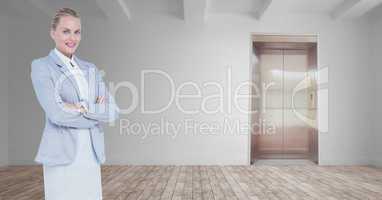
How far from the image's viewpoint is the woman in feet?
3.73

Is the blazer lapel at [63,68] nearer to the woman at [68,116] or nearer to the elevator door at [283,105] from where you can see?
the woman at [68,116]

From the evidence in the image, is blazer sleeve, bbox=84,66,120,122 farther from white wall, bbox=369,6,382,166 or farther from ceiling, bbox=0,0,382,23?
white wall, bbox=369,6,382,166

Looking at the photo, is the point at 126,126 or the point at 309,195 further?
the point at 126,126

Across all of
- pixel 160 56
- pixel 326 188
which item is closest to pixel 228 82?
pixel 160 56

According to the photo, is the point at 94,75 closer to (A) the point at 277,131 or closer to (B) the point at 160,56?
(B) the point at 160,56

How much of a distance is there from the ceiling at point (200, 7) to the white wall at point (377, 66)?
0.42 m

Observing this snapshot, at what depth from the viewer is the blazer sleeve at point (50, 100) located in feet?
3.68

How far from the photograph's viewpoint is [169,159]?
8.29 metres

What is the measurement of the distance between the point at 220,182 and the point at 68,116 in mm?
5245

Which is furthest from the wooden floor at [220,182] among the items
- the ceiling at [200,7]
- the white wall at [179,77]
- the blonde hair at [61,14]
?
the blonde hair at [61,14]

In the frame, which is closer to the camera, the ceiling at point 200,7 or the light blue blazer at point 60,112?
the light blue blazer at point 60,112

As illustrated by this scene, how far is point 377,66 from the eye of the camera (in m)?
8.36

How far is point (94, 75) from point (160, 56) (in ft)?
23.5

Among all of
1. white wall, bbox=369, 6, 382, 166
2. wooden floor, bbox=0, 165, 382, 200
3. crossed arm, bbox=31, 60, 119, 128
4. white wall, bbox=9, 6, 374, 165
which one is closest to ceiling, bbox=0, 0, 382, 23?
white wall, bbox=9, 6, 374, 165
